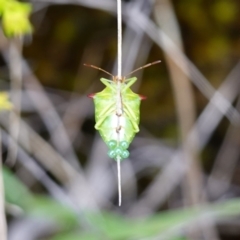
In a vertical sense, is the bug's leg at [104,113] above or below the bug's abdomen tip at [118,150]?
above

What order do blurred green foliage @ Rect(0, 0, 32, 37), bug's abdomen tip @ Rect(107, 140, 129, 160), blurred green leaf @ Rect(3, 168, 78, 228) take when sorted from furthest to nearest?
blurred green leaf @ Rect(3, 168, 78, 228) < blurred green foliage @ Rect(0, 0, 32, 37) < bug's abdomen tip @ Rect(107, 140, 129, 160)

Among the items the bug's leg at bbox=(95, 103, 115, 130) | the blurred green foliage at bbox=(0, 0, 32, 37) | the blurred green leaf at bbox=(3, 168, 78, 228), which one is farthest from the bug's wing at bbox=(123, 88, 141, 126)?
the blurred green leaf at bbox=(3, 168, 78, 228)

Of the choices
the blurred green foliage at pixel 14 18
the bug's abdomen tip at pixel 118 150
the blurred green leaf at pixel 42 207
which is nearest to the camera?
the bug's abdomen tip at pixel 118 150

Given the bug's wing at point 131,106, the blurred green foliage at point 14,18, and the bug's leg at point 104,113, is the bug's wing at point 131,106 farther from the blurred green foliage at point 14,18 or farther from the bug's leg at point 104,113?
the blurred green foliage at point 14,18

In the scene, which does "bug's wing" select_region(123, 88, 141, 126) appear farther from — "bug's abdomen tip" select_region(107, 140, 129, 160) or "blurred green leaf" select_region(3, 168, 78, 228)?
"blurred green leaf" select_region(3, 168, 78, 228)

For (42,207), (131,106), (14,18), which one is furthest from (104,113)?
(42,207)

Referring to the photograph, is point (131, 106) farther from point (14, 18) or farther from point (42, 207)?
point (42, 207)

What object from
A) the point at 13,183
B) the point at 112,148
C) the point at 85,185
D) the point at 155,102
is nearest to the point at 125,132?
the point at 112,148

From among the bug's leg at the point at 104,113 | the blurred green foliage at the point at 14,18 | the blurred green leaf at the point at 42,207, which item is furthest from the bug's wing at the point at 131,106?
the blurred green leaf at the point at 42,207

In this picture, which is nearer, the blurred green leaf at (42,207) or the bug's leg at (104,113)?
the bug's leg at (104,113)

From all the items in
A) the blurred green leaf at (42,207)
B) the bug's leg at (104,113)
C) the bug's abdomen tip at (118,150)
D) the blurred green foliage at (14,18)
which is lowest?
the bug's abdomen tip at (118,150)

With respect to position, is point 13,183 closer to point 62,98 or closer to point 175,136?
point 62,98

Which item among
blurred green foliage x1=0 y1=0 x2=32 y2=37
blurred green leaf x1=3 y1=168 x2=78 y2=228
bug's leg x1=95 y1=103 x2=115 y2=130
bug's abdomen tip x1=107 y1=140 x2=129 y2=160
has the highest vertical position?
blurred green foliage x1=0 y1=0 x2=32 y2=37
